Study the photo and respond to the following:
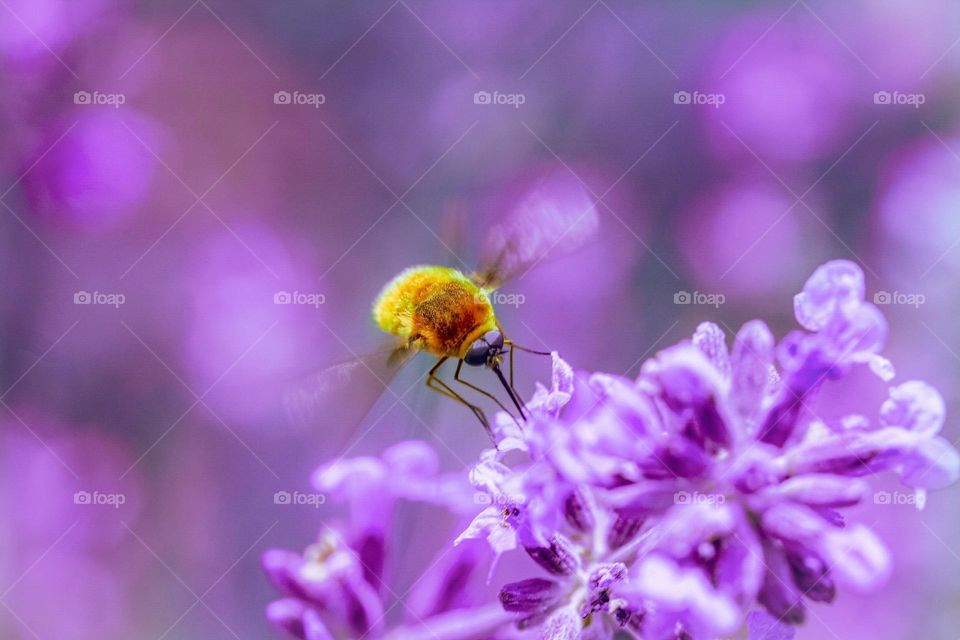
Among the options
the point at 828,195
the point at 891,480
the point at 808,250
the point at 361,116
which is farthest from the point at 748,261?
the point at 361,116

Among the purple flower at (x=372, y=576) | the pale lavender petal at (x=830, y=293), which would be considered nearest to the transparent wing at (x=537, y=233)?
the purple flower at (x=372, y=576)

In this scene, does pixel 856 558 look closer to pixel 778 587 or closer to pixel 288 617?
pixel 778 587

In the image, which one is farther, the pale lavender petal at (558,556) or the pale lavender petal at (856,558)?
the pale lavender petal at (558,556)

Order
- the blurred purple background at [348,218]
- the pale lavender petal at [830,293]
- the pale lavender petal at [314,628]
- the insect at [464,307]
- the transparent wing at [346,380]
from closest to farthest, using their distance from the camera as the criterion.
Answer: the pale lavender petal at [830,293] < the pale lavender petal at [314,628] < the transparent wing at [346,380] < the insect at [464,307] < the blurred purple background at [348,218]

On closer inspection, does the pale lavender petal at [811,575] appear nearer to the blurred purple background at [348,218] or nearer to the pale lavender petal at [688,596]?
the pale lavender petal at [688,596]

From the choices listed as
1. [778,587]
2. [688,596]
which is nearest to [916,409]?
[778,587]
